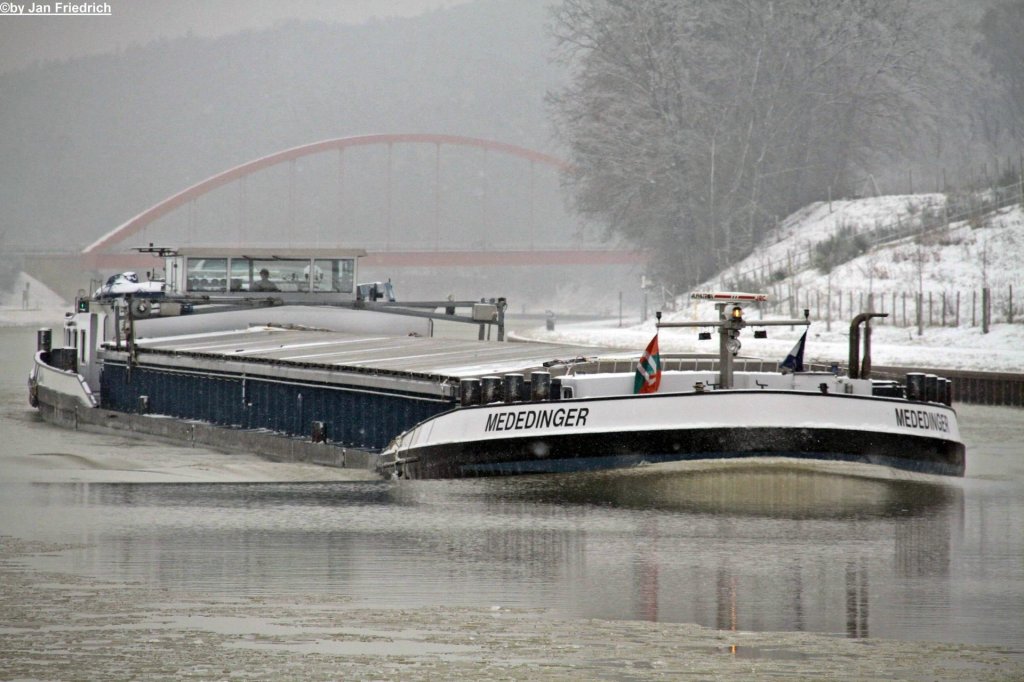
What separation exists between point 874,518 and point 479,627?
6801 mm

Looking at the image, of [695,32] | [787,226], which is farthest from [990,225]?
[695,32]

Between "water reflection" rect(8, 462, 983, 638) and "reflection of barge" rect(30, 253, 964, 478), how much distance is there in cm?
54

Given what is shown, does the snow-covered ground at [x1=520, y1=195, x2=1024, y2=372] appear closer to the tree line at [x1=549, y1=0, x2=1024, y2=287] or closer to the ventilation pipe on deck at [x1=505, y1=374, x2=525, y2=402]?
the tree line at [x1=549, y1=0, x2=1024, y2=287]

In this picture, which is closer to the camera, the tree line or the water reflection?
the water reflection

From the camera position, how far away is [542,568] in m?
11.9

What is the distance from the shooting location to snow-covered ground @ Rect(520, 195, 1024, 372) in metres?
36.8

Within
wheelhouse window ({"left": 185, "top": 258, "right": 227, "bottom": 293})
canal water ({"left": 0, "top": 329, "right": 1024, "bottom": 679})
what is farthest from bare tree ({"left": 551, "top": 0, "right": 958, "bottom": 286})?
canal water ({"left": 0, "top": 329, "right": 1024, "bottom": 679})

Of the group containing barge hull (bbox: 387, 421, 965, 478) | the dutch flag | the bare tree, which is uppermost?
the bare tree

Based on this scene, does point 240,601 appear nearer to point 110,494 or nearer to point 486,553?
point 486,553

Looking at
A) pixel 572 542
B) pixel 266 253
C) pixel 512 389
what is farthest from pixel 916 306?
pixel 572 542

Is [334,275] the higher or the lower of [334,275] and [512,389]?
the higher

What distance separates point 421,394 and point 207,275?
36.7 ft

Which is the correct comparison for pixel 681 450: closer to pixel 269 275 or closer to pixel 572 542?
pixel 572 542

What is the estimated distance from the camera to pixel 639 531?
14.0m
